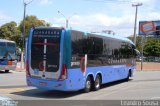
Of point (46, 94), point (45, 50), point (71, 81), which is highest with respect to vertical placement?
point (45, 50)

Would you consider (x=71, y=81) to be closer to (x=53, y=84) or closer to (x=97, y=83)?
(x=53, y=84)

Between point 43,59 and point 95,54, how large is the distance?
10.7 feet

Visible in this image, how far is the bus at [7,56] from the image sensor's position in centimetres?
3028

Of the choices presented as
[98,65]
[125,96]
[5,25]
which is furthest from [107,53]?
[5,25]

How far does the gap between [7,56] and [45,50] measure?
51.4 feet

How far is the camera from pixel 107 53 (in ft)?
64.6

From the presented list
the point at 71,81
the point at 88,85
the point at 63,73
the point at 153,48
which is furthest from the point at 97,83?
the point at 153,48

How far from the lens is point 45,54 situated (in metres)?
15.6

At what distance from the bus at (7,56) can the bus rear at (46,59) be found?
14.6 meters

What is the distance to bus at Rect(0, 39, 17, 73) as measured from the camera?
3028 centimetres

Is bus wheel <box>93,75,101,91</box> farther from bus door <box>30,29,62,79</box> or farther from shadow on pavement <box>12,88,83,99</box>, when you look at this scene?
bus door <box>30,29,62,79</box>

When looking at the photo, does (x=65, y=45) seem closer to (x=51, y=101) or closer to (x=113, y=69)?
(x=51, y=101)

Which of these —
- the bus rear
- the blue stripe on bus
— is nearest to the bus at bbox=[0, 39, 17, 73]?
the blue stripe on bus

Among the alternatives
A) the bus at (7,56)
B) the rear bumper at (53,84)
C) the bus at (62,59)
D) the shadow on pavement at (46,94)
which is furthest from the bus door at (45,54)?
the bus at (7,56)
